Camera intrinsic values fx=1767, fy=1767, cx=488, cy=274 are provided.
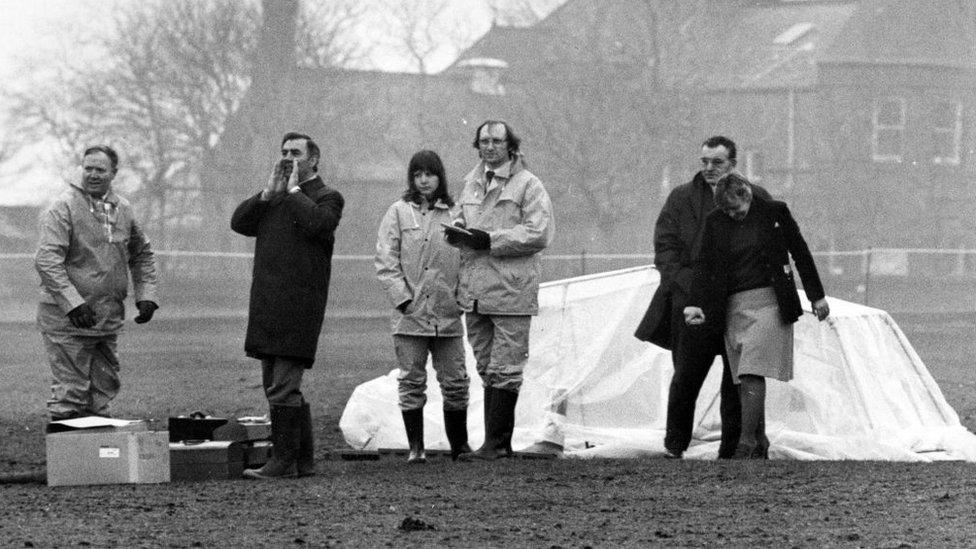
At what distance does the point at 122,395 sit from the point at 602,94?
2770cm

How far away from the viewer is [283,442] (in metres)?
7.95

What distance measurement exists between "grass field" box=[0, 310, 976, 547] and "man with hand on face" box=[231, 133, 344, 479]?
273 mm

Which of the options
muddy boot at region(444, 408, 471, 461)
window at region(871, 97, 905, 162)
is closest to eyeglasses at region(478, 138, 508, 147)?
muddy boot at region(444, 408, 471, 461)

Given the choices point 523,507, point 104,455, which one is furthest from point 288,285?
point 523,507

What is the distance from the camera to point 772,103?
47.5 meters

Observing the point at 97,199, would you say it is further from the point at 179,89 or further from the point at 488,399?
the point at 179,89

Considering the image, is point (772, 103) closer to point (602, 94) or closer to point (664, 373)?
point (602, 94)

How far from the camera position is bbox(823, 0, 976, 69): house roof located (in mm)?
48466

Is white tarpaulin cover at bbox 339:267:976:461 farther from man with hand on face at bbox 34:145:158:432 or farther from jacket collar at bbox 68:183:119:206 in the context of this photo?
jacket collar at bbox 68:183:119:206

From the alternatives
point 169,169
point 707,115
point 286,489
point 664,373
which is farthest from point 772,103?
point 286,489

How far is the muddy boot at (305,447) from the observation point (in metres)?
8.02

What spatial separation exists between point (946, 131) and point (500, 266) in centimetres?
4061

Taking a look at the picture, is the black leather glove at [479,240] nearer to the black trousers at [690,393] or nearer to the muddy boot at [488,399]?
the muddy boot at [488,399]

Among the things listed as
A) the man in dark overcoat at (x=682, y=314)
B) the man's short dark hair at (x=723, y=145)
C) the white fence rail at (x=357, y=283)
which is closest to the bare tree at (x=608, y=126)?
the white fence rail at (x=357, y=283)
